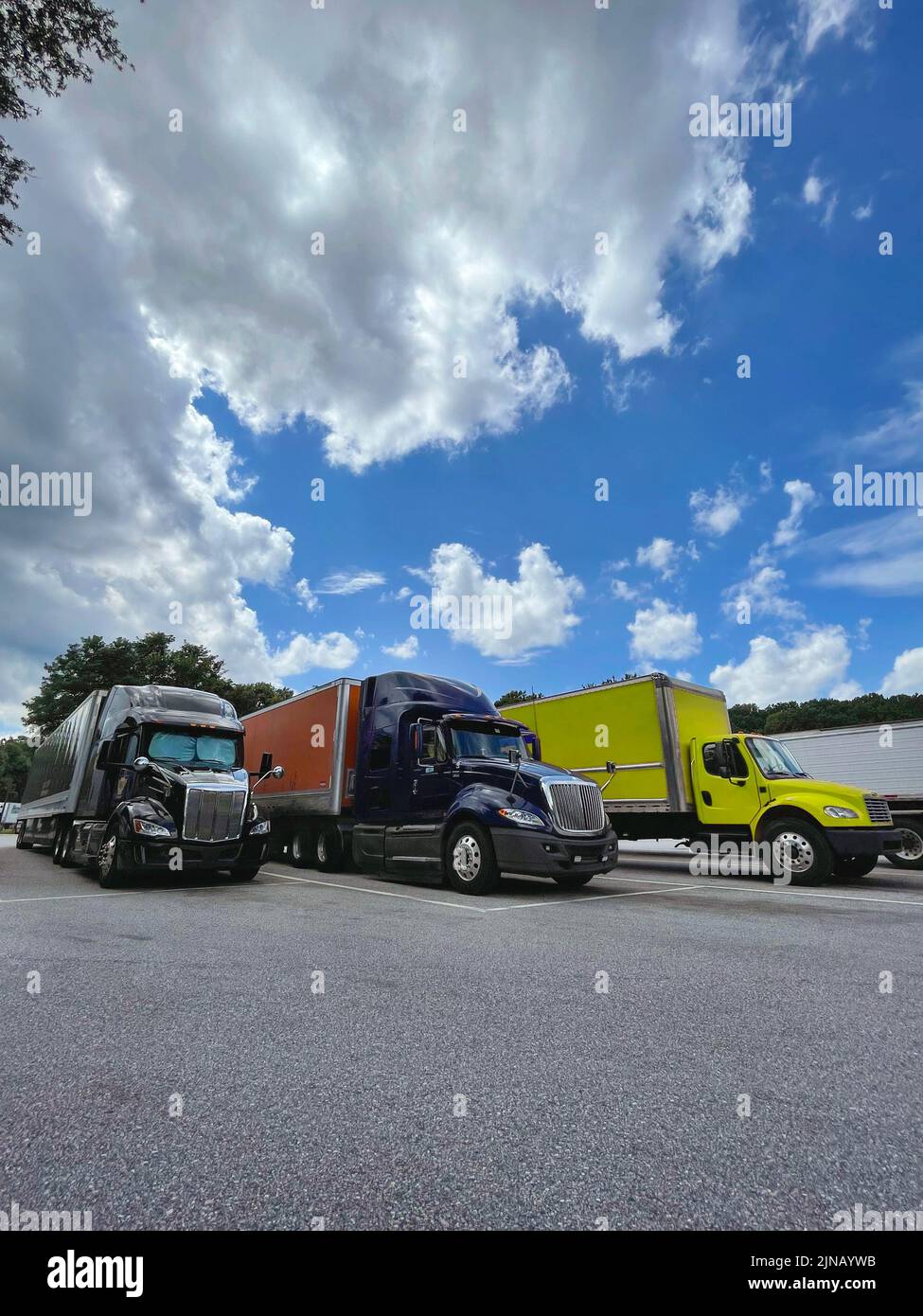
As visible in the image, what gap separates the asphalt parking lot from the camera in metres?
2.00

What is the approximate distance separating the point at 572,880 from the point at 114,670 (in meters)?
41.8

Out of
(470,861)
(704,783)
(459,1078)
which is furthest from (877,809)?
(459,1078)

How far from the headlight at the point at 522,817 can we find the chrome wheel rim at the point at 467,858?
0.70 m

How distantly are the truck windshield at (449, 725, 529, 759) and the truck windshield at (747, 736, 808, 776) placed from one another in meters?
4.36

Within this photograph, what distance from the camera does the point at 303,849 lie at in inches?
560

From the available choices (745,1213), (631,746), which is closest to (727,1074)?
(745,1213)

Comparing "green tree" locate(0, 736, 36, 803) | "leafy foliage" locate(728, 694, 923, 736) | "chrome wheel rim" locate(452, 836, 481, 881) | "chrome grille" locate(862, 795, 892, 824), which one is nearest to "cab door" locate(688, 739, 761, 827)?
"chrome grille" locate(862, 795, 892, 824)

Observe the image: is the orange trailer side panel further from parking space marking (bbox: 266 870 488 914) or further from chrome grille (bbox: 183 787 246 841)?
chrome grille (bbox: 183 787 246 841)

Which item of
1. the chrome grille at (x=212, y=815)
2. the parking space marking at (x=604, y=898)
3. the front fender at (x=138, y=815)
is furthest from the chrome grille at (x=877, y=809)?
the front fender at (x=138, y=815)

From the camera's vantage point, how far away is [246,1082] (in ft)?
9.26

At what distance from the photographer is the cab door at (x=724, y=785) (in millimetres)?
12054

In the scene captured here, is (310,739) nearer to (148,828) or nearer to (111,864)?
(148,828)
